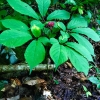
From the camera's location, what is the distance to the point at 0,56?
182 cm

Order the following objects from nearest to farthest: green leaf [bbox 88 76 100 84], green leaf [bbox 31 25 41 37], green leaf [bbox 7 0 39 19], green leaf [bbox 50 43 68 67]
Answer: green leaf [bbox 50 43 68 67] → green leaf [bbox 31 25 41 37] → green leaf [bbox 7 0 39 19] → green leaf [bbox 88 76 100 84]

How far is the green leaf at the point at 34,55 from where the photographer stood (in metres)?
1.09

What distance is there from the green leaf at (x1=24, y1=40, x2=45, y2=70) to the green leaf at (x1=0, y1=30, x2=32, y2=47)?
0.06 m

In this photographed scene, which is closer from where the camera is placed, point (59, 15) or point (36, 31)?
point (36, 31)

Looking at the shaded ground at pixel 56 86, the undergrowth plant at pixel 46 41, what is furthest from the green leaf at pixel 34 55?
the shaded ground at pixel 56 86

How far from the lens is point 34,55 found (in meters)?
1.10

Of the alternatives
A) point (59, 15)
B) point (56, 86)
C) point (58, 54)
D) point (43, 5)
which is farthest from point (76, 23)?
point (56, 86)

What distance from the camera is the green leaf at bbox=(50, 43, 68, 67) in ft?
3.46

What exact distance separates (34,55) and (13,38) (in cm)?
16

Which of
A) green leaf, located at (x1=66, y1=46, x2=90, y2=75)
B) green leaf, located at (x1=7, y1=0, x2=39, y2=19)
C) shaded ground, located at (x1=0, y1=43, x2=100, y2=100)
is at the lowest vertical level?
shaded ground, located at (x1=0, y1=43, x2=100, y2=100)

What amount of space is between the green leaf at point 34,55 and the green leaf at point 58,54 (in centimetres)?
7

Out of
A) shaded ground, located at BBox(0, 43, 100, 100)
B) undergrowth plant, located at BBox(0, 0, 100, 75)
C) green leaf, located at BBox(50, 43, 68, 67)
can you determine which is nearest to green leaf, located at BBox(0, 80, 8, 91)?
shaded ground, located at BBox(0, 43, 100, 100)

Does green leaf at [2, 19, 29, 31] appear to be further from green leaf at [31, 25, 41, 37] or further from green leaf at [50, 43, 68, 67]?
green leaf at [50, 43, 68, 67]

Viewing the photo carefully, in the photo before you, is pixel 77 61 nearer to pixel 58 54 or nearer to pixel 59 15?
pixel 58 54
